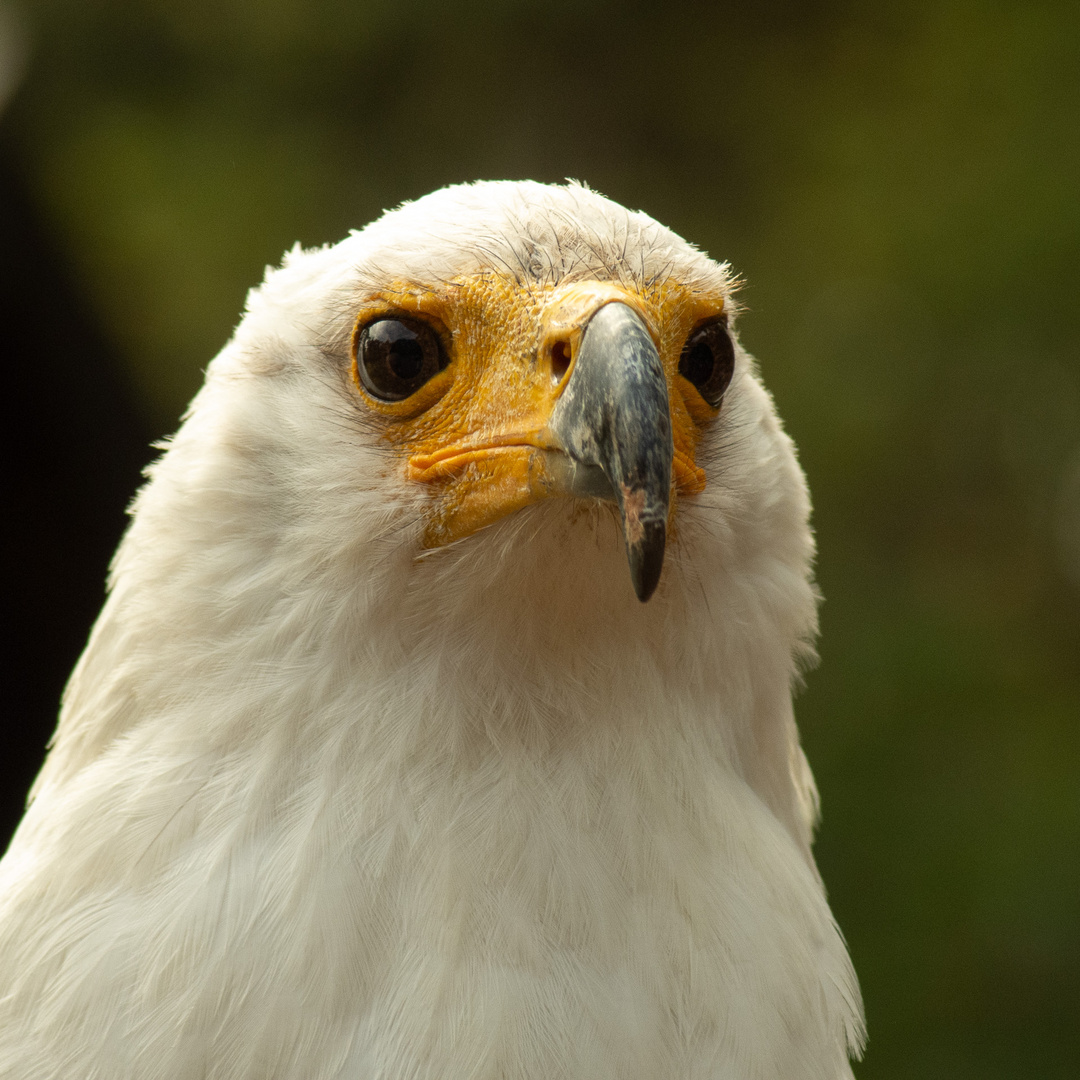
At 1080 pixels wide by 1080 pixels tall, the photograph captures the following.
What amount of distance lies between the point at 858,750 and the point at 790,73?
334 centimetres

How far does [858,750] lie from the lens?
562 centimetres

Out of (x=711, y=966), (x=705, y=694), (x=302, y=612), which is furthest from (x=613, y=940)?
(x=302, y=612)

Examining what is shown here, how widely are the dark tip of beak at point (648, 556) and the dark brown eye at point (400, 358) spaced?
1.75ft

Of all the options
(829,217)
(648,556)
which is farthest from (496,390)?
(829,217)

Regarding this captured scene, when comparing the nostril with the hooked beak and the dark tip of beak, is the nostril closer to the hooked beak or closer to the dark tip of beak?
the hooked beak

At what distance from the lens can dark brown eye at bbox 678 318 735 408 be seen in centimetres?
219

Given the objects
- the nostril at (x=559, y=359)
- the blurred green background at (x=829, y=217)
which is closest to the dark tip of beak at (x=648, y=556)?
the nostril at (x=559, y=359)

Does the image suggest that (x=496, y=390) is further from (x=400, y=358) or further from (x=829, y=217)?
(x=829, y=217)

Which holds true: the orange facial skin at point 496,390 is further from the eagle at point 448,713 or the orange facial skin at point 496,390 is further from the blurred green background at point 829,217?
the blurred green background at point 829,217

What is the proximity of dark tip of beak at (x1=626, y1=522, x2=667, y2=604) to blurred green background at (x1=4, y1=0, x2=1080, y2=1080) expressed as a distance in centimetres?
405

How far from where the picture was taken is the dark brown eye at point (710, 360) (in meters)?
2.19

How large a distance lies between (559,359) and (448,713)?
567 mm

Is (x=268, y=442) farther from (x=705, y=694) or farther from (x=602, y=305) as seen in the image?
(x=705, y=694)

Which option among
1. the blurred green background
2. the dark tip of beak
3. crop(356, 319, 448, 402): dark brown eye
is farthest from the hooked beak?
the blurred green background
